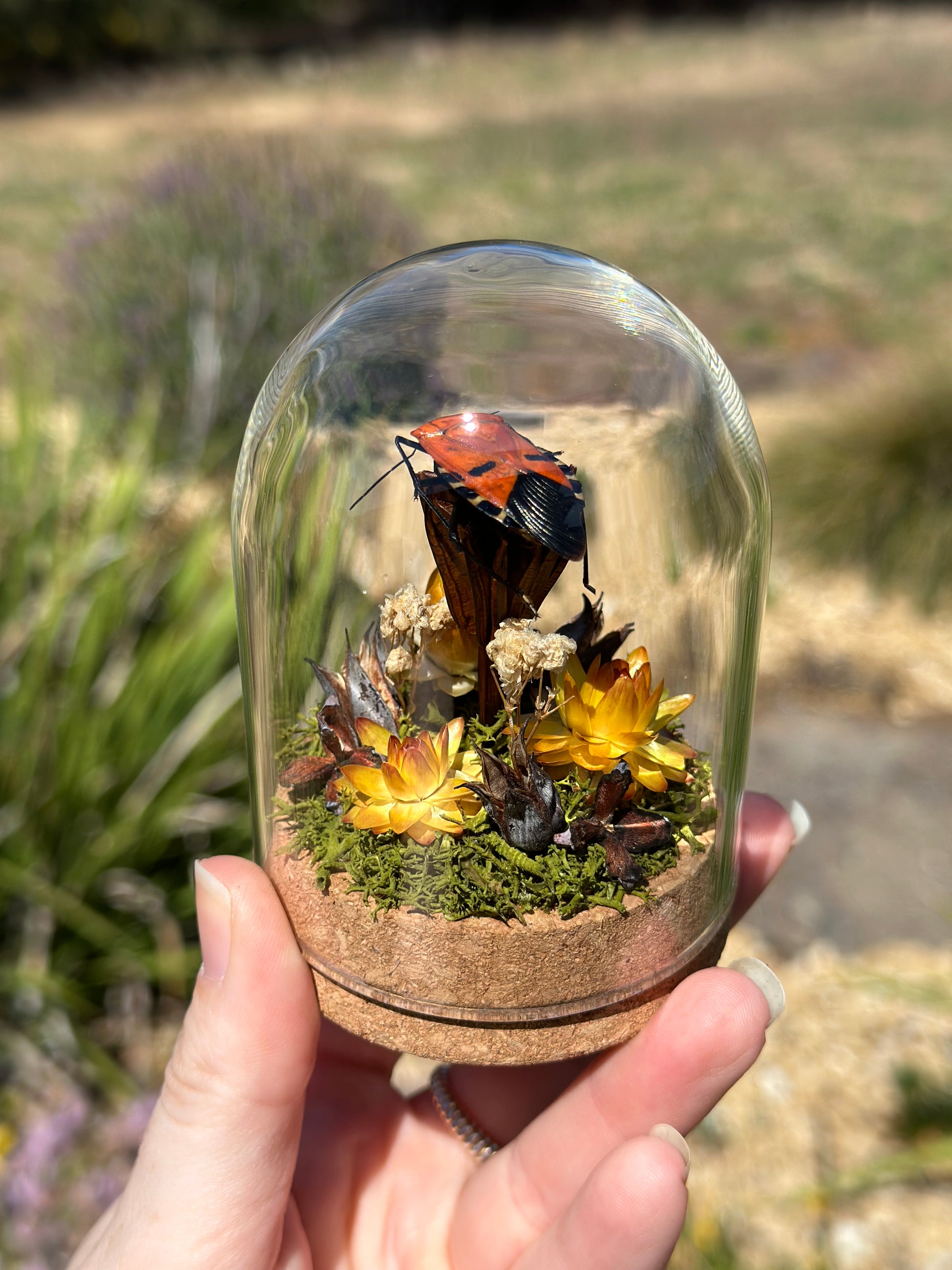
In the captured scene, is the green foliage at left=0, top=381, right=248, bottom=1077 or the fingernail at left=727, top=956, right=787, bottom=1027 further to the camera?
the green foliage at left=0, top=381, right=248, bottom=1077

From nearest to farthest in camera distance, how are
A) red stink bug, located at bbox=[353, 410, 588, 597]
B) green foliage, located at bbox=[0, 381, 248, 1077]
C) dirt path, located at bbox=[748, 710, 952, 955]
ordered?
red stink bug, located at bbox=[353, 410, 588, 597] < green foliage, located at bbox=[0, 381, 248, 1077] < dirt path, located at bbox=[748, 710, 952, 955]

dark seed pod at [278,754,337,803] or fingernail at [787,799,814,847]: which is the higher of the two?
dark seed pod at [278,754,337,803]

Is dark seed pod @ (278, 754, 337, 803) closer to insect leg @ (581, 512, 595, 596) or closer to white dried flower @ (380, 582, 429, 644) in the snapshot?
white dried flower @ (380, 582, 429, 644)

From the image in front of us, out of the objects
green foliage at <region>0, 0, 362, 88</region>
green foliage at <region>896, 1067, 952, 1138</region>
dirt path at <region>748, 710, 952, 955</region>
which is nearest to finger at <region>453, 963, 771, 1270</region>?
green foliage at <region>896, 1067, 952, 1138</region>

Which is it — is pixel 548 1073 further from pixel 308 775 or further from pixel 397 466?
pixel 397 466

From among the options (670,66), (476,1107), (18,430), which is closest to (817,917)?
(476,1107)

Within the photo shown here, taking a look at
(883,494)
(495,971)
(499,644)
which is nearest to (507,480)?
(499,644)

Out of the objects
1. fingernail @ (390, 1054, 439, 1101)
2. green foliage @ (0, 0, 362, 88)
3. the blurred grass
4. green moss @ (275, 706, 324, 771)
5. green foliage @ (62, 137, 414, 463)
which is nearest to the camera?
green moss @ (275, 706, 324, 771)

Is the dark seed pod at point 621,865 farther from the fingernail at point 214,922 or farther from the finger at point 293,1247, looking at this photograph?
the finger at point 293,1247
